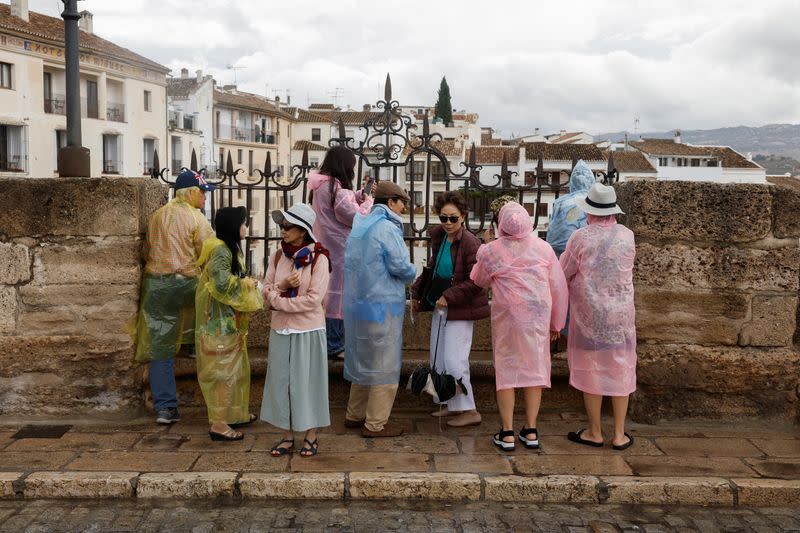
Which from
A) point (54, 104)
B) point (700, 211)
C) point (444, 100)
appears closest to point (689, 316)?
point (700, 211)

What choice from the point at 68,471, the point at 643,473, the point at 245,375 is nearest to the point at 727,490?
the point at 643,473

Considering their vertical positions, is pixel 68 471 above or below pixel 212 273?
below

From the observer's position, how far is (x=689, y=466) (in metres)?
5.42

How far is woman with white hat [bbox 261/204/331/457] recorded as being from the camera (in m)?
5.43

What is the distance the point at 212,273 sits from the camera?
5.57 m

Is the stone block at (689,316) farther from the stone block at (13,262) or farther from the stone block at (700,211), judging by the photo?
the stone block at (13,262)

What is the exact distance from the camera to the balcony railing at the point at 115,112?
40.2m

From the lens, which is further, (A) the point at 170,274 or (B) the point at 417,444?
(A) the point at 170,274

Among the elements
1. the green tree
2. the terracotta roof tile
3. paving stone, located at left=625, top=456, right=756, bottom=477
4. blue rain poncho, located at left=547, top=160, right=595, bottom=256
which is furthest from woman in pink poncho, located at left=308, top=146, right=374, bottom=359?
the green tree

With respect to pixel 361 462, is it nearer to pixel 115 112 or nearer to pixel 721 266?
pixel 721 266

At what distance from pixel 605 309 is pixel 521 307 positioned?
57cm

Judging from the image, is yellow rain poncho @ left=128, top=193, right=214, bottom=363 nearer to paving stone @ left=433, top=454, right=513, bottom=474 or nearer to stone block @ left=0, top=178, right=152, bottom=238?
stone block @ left=0, top=178, right=152, bottom=238

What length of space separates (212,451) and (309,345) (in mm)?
982

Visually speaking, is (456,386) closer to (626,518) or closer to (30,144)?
(626,518)
